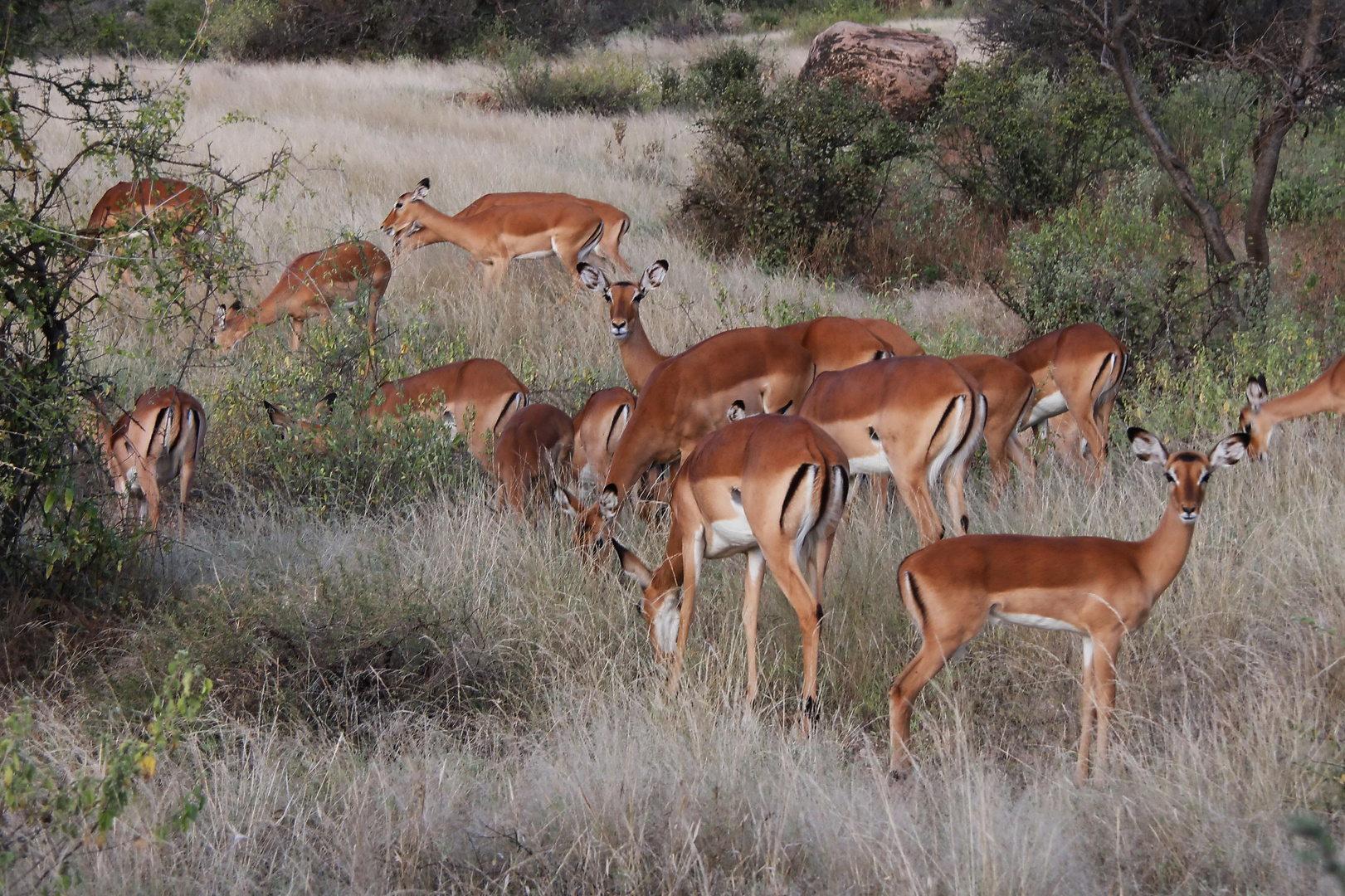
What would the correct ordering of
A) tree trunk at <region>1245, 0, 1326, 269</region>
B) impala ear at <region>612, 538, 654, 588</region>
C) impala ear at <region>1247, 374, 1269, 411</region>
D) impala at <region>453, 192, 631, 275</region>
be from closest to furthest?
impala ear at <region>612, 538, 654, 588</region> < impala ear at <region>1247, 374, 1269, 411</region> < tree trunk at <region>1245, 0, 1326, 269</region> < impala at <region>453, 192, 631, 275</region>

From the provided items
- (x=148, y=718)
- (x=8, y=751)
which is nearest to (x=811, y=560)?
(x=148, y=718)

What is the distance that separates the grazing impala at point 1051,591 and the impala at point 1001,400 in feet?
7.72

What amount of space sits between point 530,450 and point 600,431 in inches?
15.7

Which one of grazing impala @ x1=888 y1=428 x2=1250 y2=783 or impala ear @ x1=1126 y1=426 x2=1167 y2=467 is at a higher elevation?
impala ear @ x1=1126 y1=426 x2=1167 y2=467

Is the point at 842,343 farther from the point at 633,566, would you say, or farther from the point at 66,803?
the point at 66,803

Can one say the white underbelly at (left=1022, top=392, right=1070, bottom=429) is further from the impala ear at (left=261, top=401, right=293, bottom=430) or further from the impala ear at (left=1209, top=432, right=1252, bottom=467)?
the impala ear at (left=261, top=401, right=293, bottom=430)

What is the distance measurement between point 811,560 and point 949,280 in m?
7.54

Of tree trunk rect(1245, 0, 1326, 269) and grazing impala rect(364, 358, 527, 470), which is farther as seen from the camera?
tree trunk rect(1245, 0, 1326, 269)

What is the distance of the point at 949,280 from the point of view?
11.6m

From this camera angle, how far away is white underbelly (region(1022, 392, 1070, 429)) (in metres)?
7.17

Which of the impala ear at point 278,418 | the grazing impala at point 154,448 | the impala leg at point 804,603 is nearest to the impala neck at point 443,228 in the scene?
the impala ear at point 278,418

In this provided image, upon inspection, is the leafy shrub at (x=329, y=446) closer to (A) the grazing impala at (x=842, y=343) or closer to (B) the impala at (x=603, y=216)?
(A) the grazing impala at (x=842, y=343)

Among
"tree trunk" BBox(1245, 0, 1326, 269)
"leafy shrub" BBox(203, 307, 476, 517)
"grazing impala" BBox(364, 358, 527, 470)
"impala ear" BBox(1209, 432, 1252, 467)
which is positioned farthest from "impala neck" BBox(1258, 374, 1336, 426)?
"leafy shrub" BBox(203, 307, 476, 517)

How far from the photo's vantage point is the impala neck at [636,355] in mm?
7070
